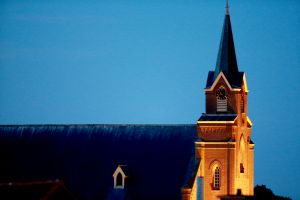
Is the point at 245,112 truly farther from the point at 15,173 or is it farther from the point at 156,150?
the point at 15,173

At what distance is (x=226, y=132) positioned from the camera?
95.8 metres

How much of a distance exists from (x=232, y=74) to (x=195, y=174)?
32.7ft

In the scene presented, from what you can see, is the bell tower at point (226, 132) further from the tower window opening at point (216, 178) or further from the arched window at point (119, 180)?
the arched window at point (119, 180)

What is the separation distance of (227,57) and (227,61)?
1.35ft

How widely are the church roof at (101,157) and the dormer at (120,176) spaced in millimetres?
416

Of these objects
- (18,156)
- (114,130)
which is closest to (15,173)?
(18,156)

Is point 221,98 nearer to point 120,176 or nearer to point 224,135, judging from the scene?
point 224,135

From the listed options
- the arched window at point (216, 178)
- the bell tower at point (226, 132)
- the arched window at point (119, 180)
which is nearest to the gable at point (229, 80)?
the bell tower at point (226, 132)

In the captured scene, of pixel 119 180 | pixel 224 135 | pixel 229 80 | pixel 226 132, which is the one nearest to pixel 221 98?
A: pixel 229 80

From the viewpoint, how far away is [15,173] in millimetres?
103688

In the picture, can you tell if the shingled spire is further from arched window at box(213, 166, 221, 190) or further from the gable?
arched window at box(213, 166, 221, 190)

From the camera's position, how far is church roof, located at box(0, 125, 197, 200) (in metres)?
97.9

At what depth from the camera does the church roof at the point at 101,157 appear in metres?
97.9

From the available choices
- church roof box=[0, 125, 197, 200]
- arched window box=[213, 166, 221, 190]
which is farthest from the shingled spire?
arched window box=[213, 166, 221, 190]
